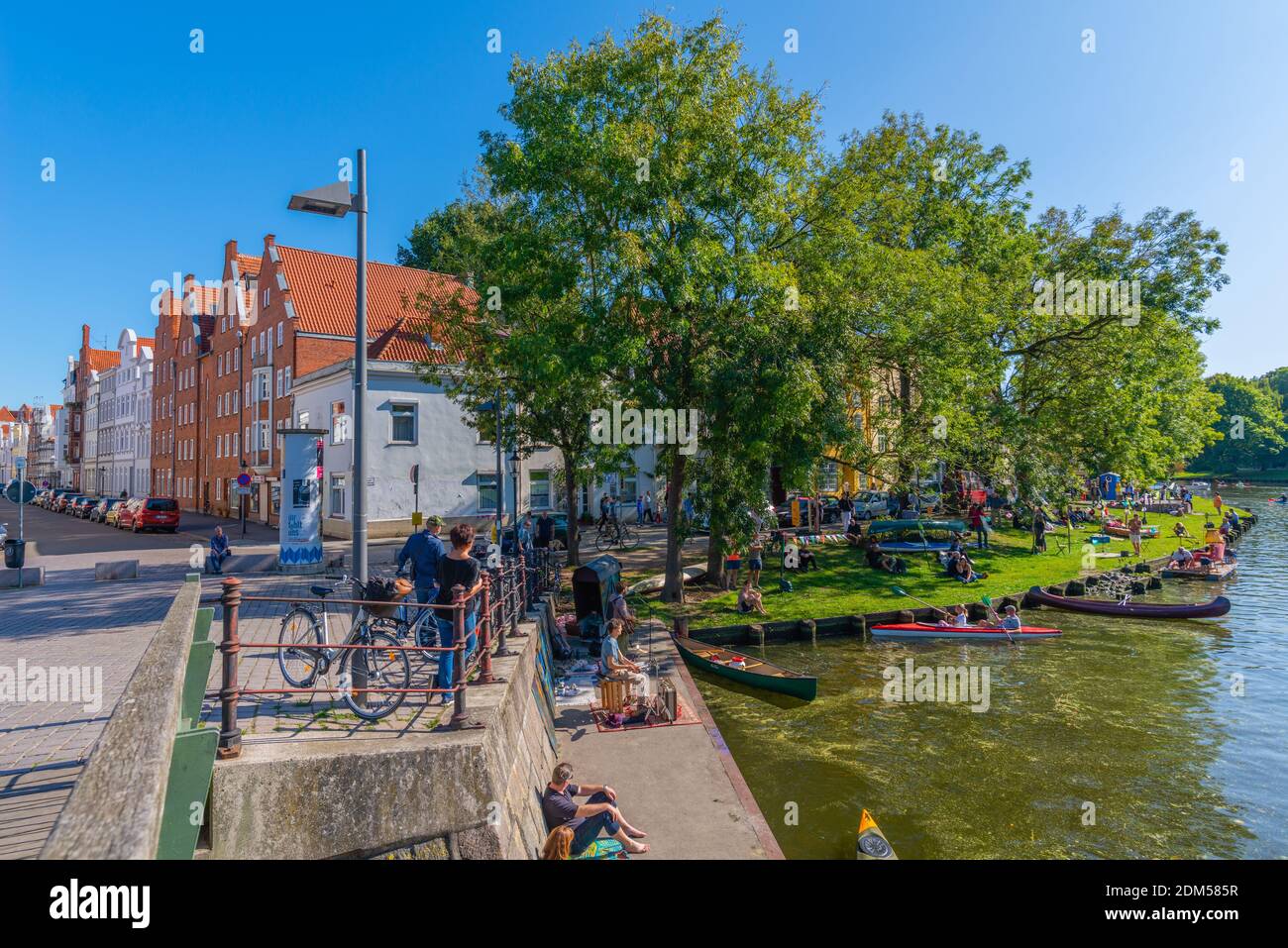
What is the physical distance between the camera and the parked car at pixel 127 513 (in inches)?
1486

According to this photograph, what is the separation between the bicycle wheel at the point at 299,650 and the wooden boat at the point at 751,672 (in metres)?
8.81

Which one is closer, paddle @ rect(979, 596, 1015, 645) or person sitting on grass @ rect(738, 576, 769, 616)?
paddle @ rect(979, 596, 1015, 645)

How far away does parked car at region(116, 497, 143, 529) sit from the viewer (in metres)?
37.8

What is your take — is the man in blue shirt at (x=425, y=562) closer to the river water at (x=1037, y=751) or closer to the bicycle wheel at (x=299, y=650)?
the bicycle wheel at (x=299, y=650)

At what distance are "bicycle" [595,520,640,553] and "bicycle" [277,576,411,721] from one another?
70.5 ft

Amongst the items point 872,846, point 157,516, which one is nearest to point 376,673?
point 872,846

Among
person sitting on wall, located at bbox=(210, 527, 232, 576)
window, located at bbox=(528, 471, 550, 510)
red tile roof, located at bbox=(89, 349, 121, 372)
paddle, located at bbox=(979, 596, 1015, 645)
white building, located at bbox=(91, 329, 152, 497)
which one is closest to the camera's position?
paddle, located at bbox=(979, 596, 1015, 645)

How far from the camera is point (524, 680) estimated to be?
9.56 m

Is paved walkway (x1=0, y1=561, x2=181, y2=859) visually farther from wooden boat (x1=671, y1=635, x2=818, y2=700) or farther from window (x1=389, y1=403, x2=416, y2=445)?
window (x1=389, y1=403, x2=416, y2=445)

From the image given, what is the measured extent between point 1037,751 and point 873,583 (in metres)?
12.7

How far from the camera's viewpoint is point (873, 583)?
24938mm

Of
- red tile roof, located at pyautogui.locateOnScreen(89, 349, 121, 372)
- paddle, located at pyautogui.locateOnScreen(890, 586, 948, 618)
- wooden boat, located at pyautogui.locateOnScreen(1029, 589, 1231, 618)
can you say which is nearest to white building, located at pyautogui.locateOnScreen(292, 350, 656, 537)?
paddle, located at pyautogui.locateOnScreen(890, 586, 948, 618)

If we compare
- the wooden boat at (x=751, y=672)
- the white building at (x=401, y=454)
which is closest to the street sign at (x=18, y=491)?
the white building at (x=401, y=454)
